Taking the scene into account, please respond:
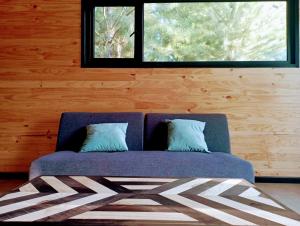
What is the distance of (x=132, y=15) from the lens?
4070mm

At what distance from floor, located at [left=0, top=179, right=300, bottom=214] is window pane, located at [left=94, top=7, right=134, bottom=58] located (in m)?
1.72

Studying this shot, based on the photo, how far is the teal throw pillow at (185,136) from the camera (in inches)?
130

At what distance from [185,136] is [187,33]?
139 cm

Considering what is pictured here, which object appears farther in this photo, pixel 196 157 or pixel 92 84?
pixel 92 84

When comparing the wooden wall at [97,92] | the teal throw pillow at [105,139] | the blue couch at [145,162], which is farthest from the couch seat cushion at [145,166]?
the wooden wall at [97,92]

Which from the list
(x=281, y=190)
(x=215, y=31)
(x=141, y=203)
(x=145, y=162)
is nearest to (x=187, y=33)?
(x=215, y=31)

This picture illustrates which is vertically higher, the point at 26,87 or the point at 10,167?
the point at 26,87

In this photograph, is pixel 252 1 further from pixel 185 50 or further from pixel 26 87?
pixel 26 87

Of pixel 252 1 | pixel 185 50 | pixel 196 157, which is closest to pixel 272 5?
pixel 252 1

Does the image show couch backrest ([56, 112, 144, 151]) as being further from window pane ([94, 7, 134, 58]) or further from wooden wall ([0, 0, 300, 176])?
window pane ([94, 7, 134, 58])

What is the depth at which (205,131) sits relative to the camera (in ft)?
11.5

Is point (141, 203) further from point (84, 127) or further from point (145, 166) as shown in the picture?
point (84, 127)

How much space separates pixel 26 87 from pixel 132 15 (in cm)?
149

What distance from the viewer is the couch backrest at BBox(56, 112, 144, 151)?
3.50 meters
